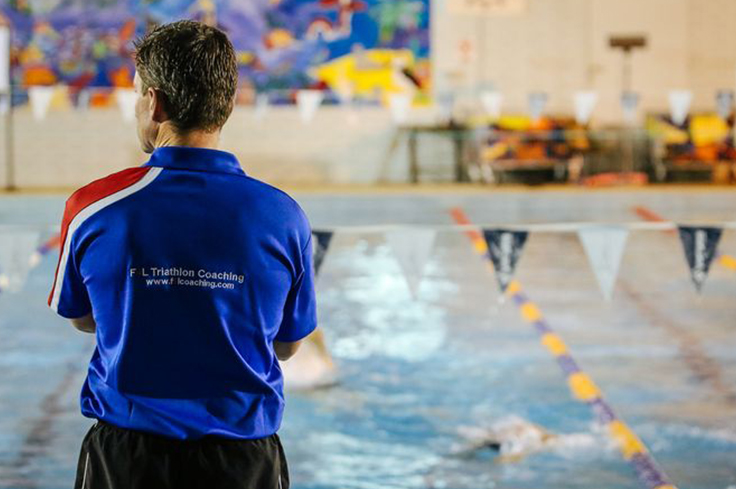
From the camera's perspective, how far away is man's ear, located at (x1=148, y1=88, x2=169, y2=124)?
2045mm

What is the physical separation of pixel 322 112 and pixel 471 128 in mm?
1791

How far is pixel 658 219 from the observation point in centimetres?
1235

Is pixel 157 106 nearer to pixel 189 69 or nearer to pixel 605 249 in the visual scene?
pixel 189 69

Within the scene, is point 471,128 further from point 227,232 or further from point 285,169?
point 227,232

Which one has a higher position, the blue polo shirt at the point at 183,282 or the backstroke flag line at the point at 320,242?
the blue polo shirt at the point at 183,282

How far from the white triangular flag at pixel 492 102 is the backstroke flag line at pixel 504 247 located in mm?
9383

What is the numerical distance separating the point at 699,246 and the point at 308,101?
32.4 ft

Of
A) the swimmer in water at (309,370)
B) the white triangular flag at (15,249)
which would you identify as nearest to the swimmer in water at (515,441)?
the swimmer in water at (309,370)

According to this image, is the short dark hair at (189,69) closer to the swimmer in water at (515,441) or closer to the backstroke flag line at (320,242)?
the swimmer in water at (515,441)

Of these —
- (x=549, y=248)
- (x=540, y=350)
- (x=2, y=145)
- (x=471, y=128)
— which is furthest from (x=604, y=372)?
(x=2, y=145)

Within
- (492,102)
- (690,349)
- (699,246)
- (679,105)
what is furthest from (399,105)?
(699,246)

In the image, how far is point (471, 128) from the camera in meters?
15.2

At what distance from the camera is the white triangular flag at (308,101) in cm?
1527

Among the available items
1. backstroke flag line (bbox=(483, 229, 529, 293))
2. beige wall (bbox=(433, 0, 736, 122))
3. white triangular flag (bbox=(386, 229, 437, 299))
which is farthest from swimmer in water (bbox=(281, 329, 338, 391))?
beige wall (bbox=(433, 0, 736, 122))
